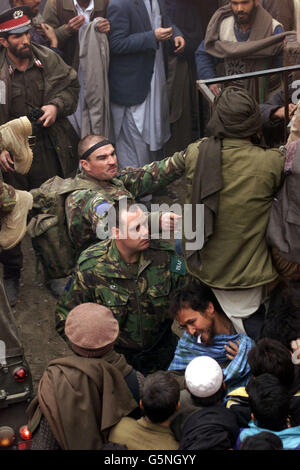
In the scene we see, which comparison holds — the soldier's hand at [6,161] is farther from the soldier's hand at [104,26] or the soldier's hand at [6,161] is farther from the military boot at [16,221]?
the soldier's hand at [104,26]

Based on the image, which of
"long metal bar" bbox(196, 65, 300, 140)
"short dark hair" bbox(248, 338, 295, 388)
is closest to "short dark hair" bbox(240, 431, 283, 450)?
"short dark hair" bbox(248, 338, 295, 388)

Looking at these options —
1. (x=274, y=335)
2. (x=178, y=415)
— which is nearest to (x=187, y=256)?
(x=274, y=335)

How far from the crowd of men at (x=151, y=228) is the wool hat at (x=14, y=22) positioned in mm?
18

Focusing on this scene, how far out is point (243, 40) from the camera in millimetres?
7211

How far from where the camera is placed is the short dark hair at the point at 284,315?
13.1ft

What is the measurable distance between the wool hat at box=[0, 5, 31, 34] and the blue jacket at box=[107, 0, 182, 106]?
1.03m

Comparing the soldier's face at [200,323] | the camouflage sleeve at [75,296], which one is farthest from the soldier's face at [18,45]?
the soldier's face at [200,323]

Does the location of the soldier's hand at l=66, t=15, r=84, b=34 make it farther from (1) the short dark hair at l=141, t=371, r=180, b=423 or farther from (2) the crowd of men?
(1) the short dark hair at l=141, t=371, r=180, b=423

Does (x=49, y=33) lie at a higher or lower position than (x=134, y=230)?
higher

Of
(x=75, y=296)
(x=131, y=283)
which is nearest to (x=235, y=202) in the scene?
(x=131, y=283)

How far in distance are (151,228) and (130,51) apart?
3.40m

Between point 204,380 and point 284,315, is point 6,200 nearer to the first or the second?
point 284,315

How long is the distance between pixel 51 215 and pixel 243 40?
9.02ft

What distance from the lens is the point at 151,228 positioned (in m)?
4.72
